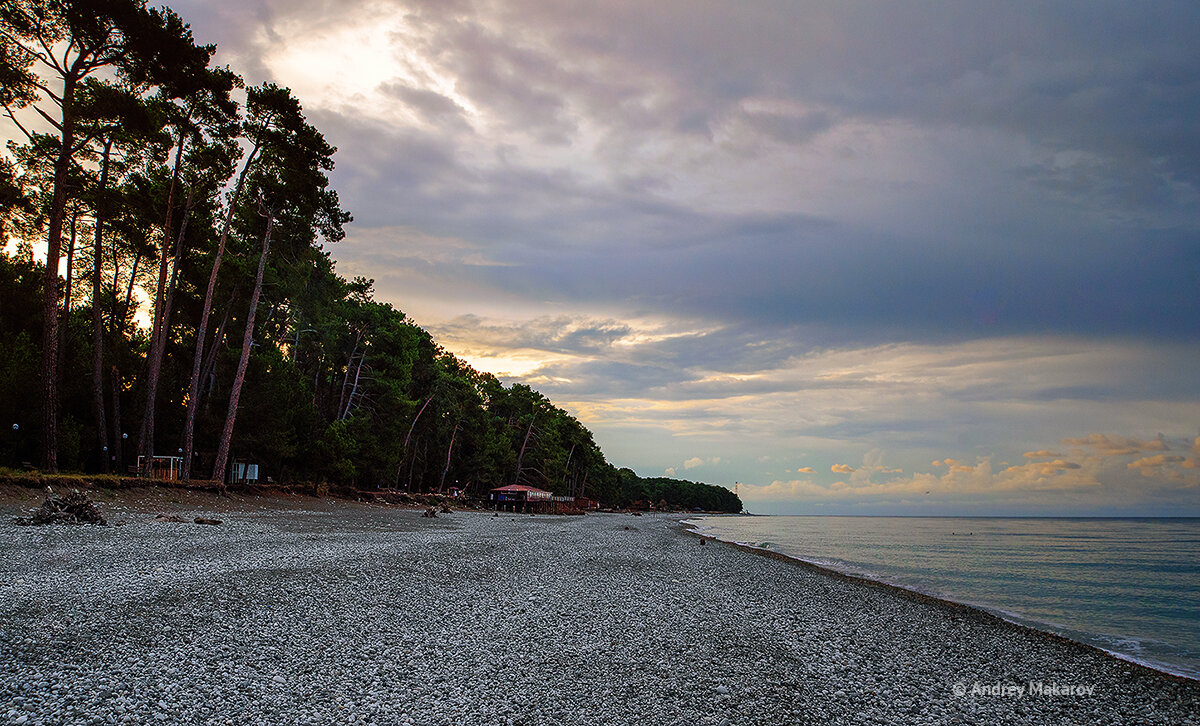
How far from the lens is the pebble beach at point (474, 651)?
5.18 meters

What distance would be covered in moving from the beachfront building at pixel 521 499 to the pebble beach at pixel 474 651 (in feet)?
149

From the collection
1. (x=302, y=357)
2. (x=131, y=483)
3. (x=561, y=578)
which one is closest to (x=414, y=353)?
(x=302, y=357)

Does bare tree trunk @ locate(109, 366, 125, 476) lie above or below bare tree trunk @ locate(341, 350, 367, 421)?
below

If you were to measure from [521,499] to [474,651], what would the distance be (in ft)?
176

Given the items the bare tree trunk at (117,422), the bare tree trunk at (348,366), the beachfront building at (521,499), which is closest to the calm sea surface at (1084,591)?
the bare tree trunk at (117,422)

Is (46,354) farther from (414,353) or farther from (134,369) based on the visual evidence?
(414,353)

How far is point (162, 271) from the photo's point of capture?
24.5 metres

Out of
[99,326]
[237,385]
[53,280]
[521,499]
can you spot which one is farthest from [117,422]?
[521,499]

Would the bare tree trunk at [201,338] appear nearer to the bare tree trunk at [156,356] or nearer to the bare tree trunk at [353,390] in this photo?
the bare tree trunk at [156,356]

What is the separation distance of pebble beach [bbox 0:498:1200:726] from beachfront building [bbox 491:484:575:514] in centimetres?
4531

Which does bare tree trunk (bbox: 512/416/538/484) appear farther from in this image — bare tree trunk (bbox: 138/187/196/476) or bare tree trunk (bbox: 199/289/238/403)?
bare tree trunk (bbox: 138/187/196/476)

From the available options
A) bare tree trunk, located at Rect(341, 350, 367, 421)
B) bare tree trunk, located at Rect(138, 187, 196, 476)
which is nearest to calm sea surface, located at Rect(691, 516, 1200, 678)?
bare tree trunk, located at Rect(138, 187, 196, 476)

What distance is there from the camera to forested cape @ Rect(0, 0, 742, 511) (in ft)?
65.8

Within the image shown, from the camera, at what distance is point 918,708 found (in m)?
5.90
